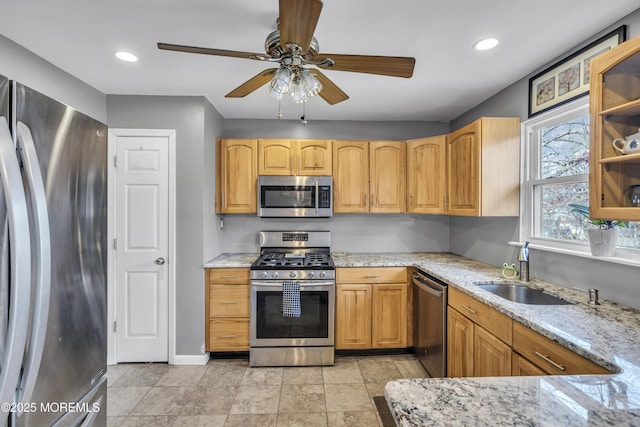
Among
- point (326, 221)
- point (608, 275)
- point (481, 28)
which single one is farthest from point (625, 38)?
point (326, 221)

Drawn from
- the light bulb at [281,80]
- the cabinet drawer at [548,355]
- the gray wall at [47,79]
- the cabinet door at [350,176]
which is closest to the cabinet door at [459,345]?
the cabinet drawer at [548,355]

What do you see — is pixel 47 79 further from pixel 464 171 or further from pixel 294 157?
pixel 464 171

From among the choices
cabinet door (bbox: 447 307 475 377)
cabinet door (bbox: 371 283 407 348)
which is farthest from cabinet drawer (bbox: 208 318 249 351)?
cabinet door (bbox: 447 307 475 377)

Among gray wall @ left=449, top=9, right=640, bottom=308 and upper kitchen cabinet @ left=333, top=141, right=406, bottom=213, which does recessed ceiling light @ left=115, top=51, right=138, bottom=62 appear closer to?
upper kitchen cabinet @ left=333, top=141, right=406, bottom=213

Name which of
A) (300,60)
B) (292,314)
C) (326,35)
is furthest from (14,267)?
(292,314)

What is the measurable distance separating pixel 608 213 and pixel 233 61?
7.73 ft

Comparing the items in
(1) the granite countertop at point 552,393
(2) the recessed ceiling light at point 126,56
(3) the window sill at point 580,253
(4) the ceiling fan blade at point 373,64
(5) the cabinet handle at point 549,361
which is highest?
(2) the recessed ceiling light at point 126,56

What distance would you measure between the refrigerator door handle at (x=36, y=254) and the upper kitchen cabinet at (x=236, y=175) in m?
2.25

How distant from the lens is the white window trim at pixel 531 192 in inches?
75.7

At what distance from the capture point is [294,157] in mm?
3215

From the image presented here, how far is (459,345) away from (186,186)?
2.67 m

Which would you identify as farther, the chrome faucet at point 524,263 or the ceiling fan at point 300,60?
the chrome faucet at point 524,263

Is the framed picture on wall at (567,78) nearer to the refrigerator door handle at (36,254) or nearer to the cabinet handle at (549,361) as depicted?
the cabinet handle at (549,361)

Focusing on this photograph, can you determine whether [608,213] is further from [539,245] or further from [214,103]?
[214,103]
